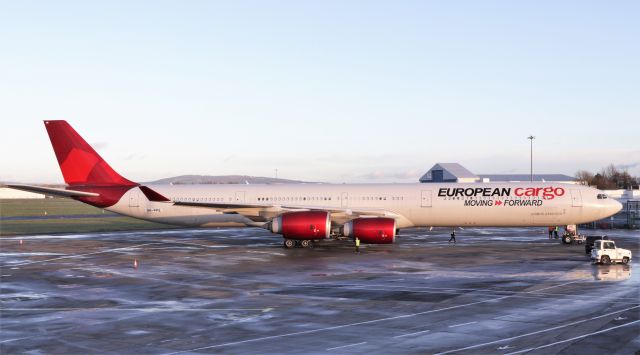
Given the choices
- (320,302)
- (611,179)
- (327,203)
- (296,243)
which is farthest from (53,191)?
(611,179)

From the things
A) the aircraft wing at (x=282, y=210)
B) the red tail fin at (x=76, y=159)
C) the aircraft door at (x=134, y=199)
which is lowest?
the aircraft wing at (x=282, y=210)

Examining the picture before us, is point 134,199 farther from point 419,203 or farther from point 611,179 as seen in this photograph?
point 611,179

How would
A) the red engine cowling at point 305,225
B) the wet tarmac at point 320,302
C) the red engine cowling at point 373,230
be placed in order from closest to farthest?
the wet tarmac at point 320,302 < the red engine cowling at point 373,230 < the red engine cowling at point 305,225

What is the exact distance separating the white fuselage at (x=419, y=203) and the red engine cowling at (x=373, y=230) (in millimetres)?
3575

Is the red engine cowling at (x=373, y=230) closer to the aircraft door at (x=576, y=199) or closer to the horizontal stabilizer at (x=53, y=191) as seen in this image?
the aircraft door at (x=576, y=199)

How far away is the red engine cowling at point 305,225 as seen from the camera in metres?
41.2

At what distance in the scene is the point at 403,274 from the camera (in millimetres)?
30125

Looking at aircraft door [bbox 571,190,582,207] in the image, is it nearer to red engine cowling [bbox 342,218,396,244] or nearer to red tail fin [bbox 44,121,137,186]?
red engine cowling [bbox 342,218,396,244]

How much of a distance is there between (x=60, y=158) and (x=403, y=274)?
31326mm

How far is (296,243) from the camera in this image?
4506 cm

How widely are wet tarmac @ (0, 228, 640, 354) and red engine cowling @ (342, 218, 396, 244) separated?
0.93 metres

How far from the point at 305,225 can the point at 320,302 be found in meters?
18.6

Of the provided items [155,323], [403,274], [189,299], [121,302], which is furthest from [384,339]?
[403,274]

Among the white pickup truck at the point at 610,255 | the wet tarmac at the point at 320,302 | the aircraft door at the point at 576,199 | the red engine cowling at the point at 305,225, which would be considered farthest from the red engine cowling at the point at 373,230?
the aircraft door at the point at 576,199
